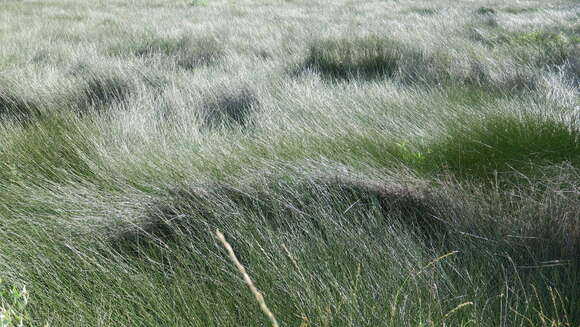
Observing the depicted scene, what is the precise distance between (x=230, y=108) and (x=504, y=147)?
1.70 m

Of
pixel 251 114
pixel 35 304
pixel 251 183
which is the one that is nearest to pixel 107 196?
pixel 251 183

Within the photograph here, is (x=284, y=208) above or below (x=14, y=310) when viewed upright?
below

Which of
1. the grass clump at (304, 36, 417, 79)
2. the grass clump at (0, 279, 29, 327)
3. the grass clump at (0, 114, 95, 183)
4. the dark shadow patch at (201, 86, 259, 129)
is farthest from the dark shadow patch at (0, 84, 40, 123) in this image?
the grass clump at (304, 36, 417, 79)

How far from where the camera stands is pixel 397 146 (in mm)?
2182

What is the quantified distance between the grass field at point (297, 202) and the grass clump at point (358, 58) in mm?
549

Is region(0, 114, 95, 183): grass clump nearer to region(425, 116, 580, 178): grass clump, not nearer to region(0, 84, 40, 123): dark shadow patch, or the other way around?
region(0, 84, 40, 123): dark shadow patch

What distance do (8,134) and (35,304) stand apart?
1.45 meters

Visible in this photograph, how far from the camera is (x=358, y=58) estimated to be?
448 centimetres

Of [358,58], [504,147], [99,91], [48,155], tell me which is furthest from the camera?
[358,58]

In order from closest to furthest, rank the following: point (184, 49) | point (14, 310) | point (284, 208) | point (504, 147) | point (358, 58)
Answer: point (14, 310) → point (284, 208) → point (504, 147) → point (358, 58) → point (184, 49)

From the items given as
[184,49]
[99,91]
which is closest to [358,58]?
[184,49]

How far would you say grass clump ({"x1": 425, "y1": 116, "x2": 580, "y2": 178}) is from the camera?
1.92 m

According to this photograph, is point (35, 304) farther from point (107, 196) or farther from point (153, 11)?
point (153, 11)

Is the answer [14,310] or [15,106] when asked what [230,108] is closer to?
[15,106]
